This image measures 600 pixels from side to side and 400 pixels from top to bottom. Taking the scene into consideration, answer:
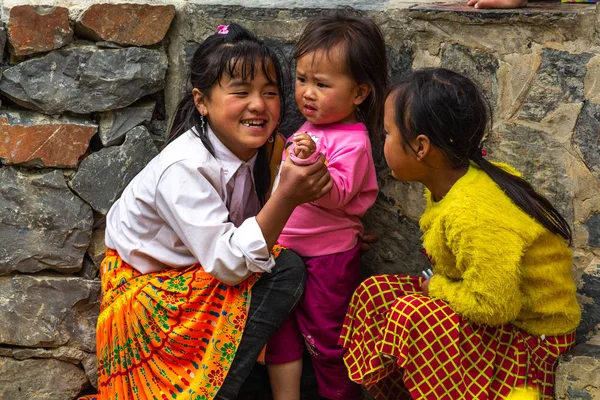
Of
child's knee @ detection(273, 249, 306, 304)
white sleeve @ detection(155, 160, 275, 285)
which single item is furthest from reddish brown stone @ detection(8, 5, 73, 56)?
child's knee @ detection(273, 249, 306, 304)

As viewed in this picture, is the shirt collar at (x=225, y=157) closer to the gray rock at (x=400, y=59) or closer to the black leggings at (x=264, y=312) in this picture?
the black leggings at (x=264, y=312)

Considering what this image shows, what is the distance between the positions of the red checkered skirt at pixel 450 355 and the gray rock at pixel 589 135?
469 millimetres

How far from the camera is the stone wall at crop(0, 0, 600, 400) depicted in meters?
2.61

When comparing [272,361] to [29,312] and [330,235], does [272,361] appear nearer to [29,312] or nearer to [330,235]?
[330,235]

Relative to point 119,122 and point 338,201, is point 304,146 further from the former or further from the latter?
point 119,122

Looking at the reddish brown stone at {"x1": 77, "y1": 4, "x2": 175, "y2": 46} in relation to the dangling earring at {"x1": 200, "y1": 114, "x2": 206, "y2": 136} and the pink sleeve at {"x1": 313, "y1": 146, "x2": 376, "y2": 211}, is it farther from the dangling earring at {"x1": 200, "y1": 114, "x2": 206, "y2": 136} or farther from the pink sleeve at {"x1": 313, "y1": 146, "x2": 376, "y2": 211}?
the pink sleeve at {"x1": 313, "y1": 146, "x2": 376, "y2": 211}

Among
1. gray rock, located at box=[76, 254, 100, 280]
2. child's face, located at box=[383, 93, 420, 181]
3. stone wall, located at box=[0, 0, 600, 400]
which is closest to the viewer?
child's face, located at box=[383, 93, 420, 181]

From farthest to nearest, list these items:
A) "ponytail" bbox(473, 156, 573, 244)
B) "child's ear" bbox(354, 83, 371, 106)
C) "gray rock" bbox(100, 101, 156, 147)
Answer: "gray rock" bbox(100, 101, 156, 147)
"child's ear" bbox(354, 83, 371, 106)
"ponytail" bbox(473, 156, 573, 244)

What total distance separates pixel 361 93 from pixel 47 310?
49.1 inches

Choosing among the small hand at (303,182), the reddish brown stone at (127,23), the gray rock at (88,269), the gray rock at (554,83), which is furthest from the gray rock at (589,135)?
the gray rock at (88,269)

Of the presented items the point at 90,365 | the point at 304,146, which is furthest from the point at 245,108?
the point at 90,365

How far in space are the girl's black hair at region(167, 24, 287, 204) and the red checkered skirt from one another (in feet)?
2.39

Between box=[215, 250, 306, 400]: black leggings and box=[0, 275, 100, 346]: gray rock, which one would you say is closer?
box=[215, 250, 306, 400]: black leggings

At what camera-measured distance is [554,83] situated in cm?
252
